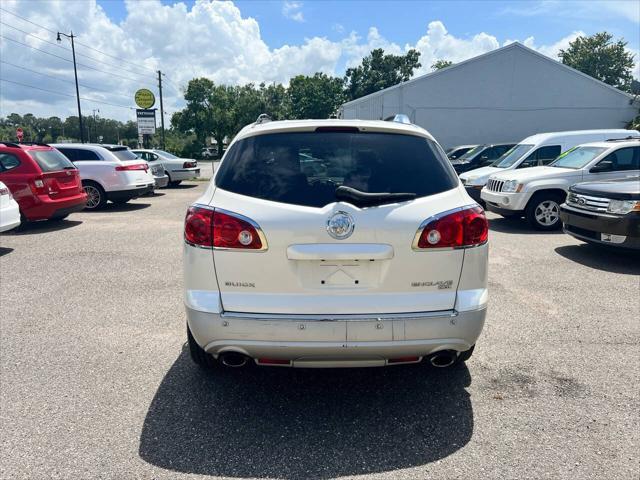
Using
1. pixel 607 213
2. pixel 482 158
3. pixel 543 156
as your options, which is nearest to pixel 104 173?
pixel 543 156

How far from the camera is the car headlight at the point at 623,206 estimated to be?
6855mm

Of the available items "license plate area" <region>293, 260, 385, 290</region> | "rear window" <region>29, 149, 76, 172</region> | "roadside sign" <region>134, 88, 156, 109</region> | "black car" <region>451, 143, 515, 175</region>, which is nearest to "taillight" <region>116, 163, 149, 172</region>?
"rear window" <region>29, 149, 76, 172</region>

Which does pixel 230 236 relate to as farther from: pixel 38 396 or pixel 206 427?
pixel 38 396

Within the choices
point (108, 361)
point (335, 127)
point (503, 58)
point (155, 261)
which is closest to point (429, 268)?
point (335, 127)

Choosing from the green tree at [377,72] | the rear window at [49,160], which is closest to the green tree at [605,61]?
the green tree at [377,72]

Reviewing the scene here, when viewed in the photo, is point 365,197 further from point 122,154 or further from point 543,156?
point 122,154

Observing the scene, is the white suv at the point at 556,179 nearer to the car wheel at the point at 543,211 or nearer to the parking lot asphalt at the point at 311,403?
the car wheel at the point at 543,211

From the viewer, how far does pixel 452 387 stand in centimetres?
349

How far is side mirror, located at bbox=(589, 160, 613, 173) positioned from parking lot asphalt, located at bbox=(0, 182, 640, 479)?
4.99m

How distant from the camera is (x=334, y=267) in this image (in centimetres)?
279

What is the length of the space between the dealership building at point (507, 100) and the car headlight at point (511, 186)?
1609 centimetres

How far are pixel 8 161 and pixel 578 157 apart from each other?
11745 mm

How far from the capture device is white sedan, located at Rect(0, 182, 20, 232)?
7828 millimetres

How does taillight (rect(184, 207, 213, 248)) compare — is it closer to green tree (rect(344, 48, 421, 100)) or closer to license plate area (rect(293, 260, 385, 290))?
license plate area (rect(293, 260, 385, 290))
